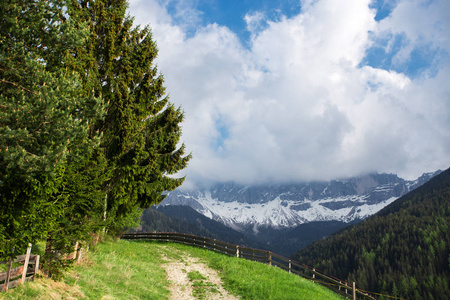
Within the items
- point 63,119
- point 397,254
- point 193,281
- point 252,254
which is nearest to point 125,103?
point 63,119

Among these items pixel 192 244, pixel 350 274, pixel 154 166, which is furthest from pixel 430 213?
pixel 154 166

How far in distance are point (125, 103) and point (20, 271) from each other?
7486mm

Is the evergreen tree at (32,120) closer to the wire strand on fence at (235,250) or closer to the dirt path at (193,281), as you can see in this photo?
the dirt path at (193,281)

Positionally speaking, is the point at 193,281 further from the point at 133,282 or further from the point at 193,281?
the point at 133,282

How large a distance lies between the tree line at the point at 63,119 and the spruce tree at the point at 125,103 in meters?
0.05

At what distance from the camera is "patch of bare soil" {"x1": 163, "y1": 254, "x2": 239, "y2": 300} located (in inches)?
537

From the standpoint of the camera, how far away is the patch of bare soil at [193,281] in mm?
13641

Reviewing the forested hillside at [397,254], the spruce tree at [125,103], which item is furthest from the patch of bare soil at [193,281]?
the forested hillside at [397,254]

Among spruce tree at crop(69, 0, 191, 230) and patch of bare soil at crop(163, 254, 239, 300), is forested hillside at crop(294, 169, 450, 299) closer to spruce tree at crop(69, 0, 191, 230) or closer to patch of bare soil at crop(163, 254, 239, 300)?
patch of bare soil at crop(163, 254, 239, 300)

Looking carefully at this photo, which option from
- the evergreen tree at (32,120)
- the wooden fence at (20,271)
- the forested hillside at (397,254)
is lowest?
the forested hillside at (397,254)

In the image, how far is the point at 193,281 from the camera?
1593 cm

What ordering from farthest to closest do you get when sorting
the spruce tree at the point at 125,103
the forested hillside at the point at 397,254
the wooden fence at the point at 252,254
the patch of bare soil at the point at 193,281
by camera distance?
the forested hillside at the point at 397,254
the wooden fence at the point at 252,254
the patch of bare soil at the point at 193,281
the spruce tree at the point at 125,103

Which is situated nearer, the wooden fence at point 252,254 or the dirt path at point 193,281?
the dirt path at point 193,281

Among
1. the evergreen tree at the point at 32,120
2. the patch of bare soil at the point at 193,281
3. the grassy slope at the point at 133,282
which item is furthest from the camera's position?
the patch of bare soil at the point at 193,281
